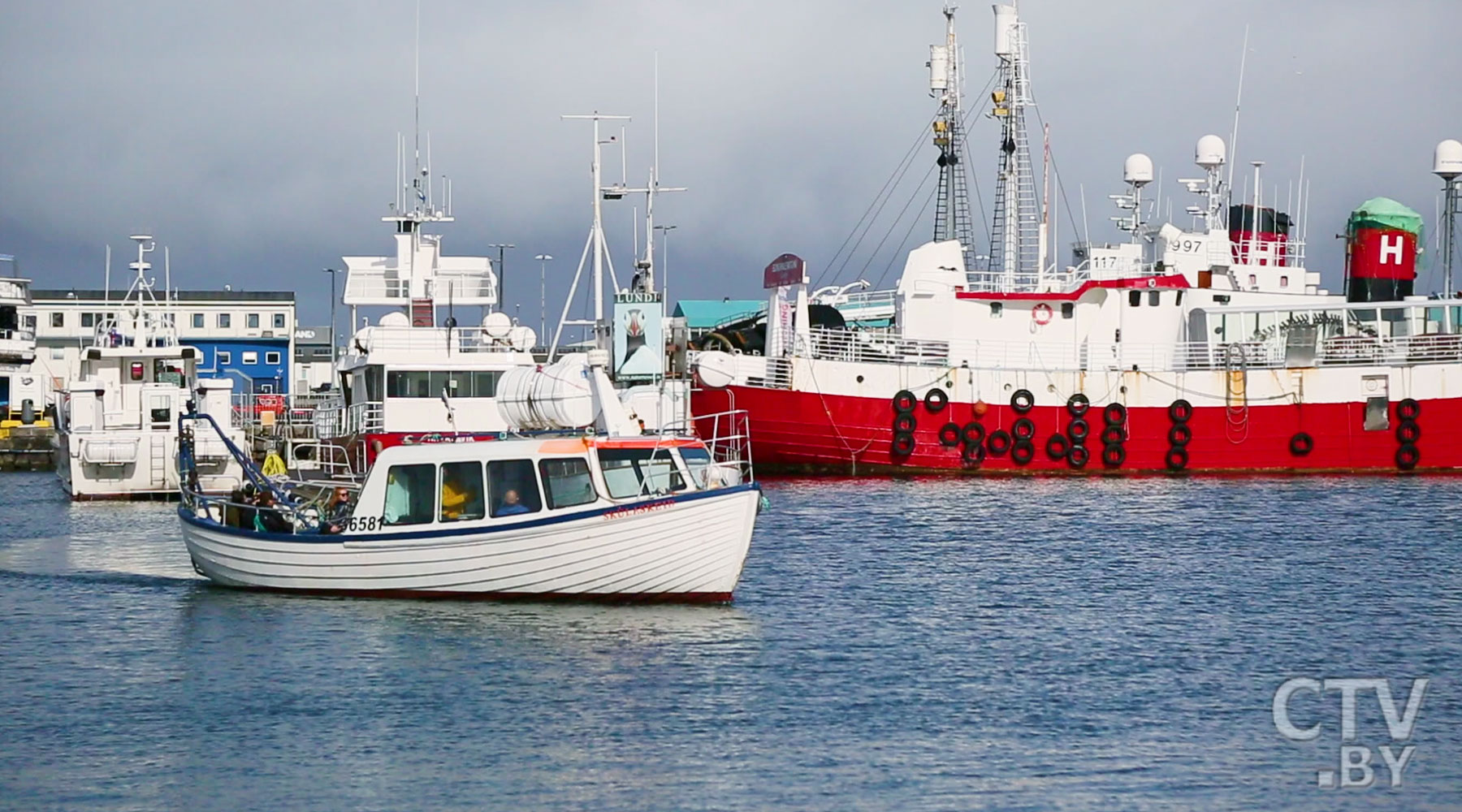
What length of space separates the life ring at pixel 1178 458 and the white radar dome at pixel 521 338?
2060 centimetres

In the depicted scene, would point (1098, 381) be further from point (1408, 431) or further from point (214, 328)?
point (214, 328)

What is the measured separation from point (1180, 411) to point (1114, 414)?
2084mm

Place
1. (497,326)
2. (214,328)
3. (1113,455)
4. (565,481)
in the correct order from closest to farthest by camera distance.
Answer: (565,481), (497,326), (1113,455), (214,328)

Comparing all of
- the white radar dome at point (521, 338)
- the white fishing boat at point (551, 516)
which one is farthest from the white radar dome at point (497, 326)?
the white fishing boat at point (551, 516)

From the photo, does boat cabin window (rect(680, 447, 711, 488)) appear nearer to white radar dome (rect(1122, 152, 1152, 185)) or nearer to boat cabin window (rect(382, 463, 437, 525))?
boat cabin window (rect(382, 463, 437, 525))

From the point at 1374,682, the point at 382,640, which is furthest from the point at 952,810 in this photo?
the point at 382,640

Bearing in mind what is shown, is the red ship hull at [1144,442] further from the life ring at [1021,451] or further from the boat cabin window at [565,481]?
the boat cabin window at [565,481]

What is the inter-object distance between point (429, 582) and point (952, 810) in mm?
11918

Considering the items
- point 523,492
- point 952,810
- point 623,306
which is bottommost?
point 952,810

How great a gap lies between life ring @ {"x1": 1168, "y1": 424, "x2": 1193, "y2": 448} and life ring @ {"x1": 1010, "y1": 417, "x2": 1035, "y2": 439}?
176 inches

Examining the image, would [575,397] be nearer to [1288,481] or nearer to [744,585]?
[744,585]

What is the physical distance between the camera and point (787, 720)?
2147 centimetres

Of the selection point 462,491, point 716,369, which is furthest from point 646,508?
point 716,369

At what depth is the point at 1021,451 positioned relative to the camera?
56781mm
